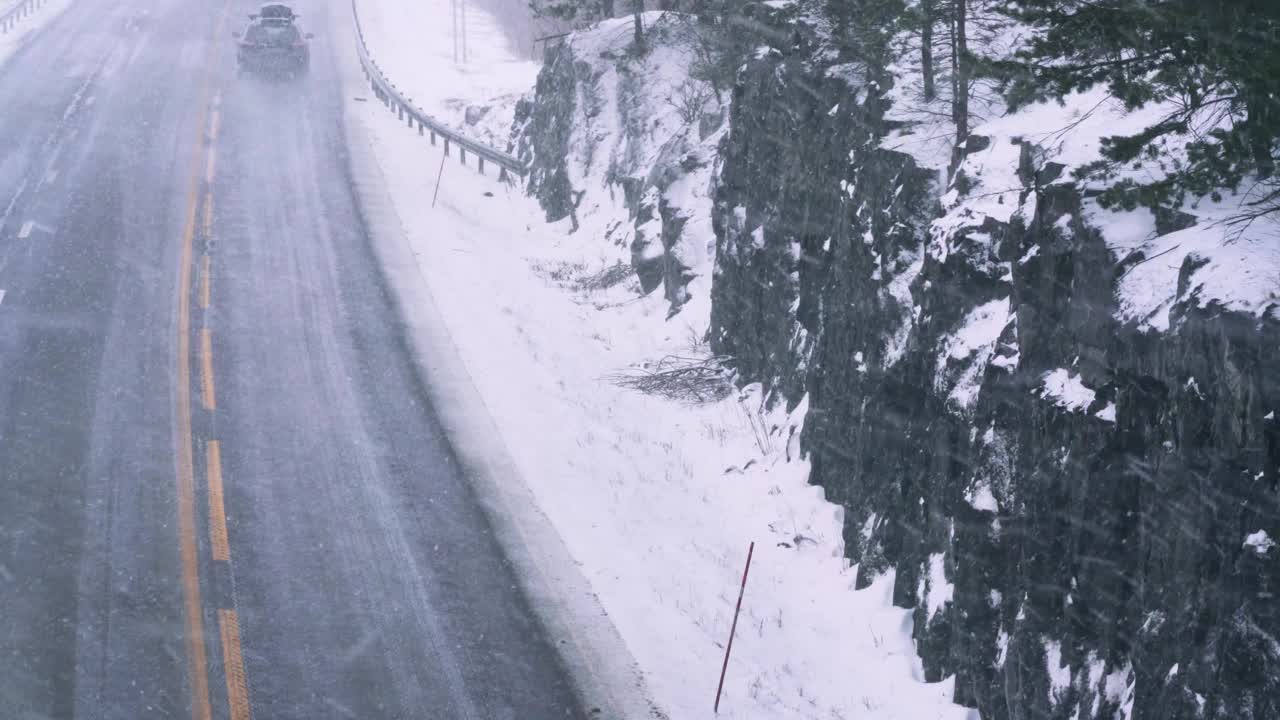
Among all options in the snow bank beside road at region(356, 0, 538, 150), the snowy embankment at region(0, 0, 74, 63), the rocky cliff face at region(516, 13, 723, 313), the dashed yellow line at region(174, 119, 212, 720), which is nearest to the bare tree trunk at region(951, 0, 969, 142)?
the rocky cliff face at region(516, 13, 723, 313)

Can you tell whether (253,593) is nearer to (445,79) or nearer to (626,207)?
(626,207)

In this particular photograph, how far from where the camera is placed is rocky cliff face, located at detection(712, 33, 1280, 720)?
6.82m

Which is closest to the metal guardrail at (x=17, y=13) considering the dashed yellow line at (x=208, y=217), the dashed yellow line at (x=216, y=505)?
the dashed yellow line at (x=208, y=217)

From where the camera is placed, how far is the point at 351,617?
35.3 feet

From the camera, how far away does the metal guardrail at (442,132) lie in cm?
3083

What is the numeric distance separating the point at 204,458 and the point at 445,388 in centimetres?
384

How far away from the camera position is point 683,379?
704 inches

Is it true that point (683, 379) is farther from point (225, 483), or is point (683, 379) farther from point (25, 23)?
point (25, 23)

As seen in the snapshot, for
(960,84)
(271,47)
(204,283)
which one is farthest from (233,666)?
(271,47)

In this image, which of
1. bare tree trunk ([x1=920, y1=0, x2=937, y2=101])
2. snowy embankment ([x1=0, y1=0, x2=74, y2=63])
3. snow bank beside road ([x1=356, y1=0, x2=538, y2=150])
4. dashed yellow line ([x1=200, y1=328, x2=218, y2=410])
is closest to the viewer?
bare tree trunk ([x1=920, y1=0, x2=937, y2=101])

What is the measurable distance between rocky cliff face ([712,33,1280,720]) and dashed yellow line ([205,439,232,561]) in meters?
6.68

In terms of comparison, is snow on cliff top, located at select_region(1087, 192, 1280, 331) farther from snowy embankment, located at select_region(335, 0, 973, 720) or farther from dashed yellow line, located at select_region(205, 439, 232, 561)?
dashed yellow line, located at select_region(205, 439, 232, 561)

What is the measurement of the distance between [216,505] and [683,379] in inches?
303

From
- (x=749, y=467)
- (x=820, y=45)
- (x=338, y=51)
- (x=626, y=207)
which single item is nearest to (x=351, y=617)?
(x=749, y=467)
